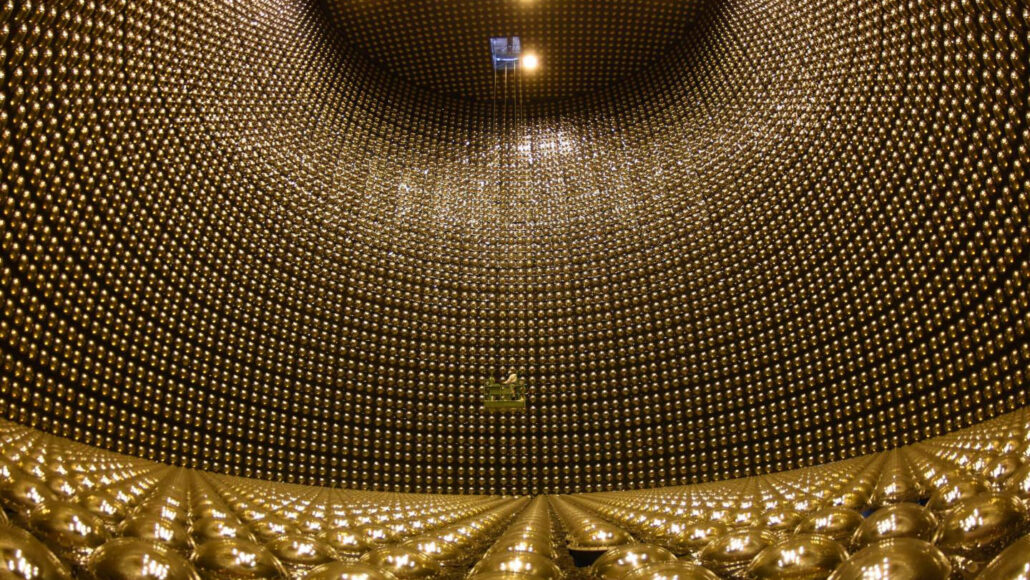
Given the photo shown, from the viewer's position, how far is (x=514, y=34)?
8.97 metres

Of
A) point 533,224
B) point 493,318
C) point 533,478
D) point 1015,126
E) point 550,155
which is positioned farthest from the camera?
point 550,155

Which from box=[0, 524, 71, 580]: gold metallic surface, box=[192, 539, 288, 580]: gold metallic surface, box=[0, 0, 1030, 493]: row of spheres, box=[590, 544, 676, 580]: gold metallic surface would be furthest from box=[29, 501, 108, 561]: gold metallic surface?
box=[0, 0, 1030, 493]: row of spheres

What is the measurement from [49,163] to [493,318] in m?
5.04

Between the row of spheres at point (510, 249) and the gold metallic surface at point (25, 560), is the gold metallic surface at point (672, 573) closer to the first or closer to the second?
the gold metallic surface at point (25, 560)

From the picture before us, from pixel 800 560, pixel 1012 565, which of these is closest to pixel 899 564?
pixel 1012 565

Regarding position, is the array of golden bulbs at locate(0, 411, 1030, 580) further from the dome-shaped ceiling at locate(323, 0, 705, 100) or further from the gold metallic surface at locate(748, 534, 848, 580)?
the dome-shaped ceiling at locate(323, 0, 705, 100)

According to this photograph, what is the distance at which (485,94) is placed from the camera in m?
9.95

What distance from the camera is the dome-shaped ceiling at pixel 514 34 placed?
8656mm

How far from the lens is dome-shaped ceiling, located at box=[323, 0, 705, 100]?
8656 mm

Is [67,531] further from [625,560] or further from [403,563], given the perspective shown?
[625,560]

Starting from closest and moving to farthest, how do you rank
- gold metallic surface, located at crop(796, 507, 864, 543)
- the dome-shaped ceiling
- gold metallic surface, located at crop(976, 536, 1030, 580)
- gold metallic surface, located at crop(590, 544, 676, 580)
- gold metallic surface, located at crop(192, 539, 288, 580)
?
1. gold metallic surface, located at crop(976, 536, 1030, 580)
2. gold metallic surface, located at crop(192, 539, 288, 580)
3. gold metallic surface, located at crop(590, 544, 676, 580)
4. gold metallic surface, located at crop(796, 507, 864, 543)
5. the dome-shaped ceiling

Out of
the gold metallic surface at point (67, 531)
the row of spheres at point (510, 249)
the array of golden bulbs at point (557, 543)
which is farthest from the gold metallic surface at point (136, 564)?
the row of spheres at point (510, 249)

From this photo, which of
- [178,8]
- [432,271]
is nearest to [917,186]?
[432,271]

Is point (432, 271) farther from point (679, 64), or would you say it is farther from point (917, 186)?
point (917, 186)
